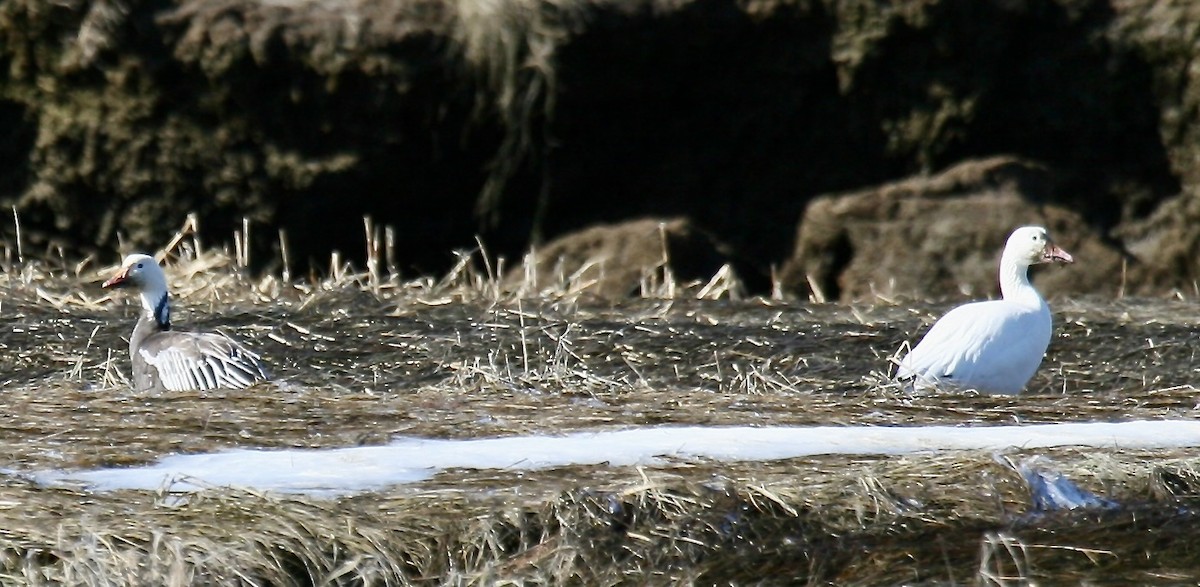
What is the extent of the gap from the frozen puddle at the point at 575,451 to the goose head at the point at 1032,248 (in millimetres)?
3014

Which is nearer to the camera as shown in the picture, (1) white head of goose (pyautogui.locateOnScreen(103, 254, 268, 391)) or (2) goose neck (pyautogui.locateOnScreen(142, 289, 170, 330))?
(1) white head of goose (pyautogui.locateOnScreen(103, 254, 268, 391))

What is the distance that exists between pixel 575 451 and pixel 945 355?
9.17 ft

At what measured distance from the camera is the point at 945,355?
24.5 ft

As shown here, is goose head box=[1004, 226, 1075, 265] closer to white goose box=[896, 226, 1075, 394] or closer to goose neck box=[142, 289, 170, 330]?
white goose box=[896, 226, 1075, 394]

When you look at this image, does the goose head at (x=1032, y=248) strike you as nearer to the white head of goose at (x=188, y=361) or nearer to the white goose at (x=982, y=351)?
the white goose at (x=982, y=351)

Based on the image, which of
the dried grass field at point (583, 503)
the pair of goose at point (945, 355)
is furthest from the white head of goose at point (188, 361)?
the dried grass field at point (583, 503)

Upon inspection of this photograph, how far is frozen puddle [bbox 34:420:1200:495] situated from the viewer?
4629 millimetres

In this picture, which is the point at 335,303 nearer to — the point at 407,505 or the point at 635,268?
the point at 635,268

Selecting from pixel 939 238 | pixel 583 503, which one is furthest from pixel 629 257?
pixel 583 503

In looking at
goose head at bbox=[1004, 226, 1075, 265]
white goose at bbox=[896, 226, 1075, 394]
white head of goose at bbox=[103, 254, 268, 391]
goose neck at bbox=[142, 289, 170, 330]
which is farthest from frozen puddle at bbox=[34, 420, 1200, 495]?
goose neck at bbox=[142, 289, 170, 330]

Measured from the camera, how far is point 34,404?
5684 mm

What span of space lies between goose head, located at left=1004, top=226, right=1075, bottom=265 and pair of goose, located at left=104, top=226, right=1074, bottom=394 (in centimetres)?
56

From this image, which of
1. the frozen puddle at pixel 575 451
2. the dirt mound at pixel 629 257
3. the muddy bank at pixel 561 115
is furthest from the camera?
the muddy bank at pixel 561 115

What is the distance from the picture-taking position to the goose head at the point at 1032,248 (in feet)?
28.4
